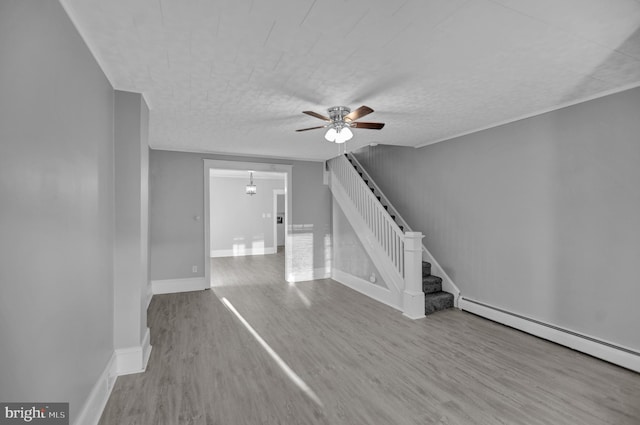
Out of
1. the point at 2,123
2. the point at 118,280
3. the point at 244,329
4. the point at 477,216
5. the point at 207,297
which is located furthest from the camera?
the point at 207,297

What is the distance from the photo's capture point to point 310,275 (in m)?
6.15

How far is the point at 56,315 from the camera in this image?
1458 millimetres

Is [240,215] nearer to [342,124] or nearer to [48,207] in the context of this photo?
[342,124]

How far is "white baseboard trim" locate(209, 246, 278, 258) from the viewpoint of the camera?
9.35 m

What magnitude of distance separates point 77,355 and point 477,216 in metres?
4.42

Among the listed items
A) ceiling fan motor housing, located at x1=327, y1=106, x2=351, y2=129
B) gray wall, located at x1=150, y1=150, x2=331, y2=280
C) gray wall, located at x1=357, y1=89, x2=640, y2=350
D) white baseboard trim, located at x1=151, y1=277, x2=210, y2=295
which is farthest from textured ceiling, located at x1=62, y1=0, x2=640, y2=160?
white baseboard trim, located at x1=151, y1=277, x2=210, y2=295

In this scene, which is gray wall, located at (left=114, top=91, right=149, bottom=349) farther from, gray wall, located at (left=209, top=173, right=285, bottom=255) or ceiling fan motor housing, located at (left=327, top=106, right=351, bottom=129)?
gray wall, located at (left=209, top=173, right=285, bottom=255)

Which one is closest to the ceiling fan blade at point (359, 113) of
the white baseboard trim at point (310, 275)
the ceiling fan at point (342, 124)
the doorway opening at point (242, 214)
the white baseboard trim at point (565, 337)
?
the ceiling fan at point (342, 124)

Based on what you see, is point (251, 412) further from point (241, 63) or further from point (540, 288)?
point (540, 288)

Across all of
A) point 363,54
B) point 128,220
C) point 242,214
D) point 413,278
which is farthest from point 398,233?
point 242,214

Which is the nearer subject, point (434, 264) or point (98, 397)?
point (98, 397)

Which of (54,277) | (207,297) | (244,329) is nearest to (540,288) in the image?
(244,329)

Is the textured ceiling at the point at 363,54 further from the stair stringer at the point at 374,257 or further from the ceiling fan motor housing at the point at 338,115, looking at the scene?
the stair stringer at the point at 374,257

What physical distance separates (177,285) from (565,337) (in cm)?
564
